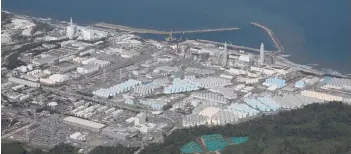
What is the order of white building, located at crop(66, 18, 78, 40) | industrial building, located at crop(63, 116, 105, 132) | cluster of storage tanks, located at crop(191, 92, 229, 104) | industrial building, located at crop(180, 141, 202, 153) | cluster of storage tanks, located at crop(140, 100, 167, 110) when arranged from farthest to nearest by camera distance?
white building, located at crop(66, 18, 78, 40) → cluster of storage tanks, located at crop(191, 92, 229, 104) → cluster of storage tanks, located at crop(140, 100, 167, 110) → industrial building, located at crop(63, 116, 105, 132) → industrial building, located at crop(180, 141, 202, 153)

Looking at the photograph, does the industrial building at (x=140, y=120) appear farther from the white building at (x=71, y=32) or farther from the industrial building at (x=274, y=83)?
the white building at (x=71, y=32)

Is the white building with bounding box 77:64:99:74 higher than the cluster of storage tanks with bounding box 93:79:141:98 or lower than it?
higher

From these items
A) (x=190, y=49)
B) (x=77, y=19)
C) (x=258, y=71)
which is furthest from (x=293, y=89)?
(x=77, y=19)

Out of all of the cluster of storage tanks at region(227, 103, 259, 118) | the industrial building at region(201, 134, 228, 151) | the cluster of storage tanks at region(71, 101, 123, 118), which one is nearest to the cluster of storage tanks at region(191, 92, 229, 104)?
the cluster of storage tanks at region(227, 103, 259, 118)

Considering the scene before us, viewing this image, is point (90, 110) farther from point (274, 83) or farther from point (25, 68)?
point (274, 83)

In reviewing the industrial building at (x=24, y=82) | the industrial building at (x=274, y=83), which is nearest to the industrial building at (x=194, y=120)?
the industrial building at (x=274, y=83)

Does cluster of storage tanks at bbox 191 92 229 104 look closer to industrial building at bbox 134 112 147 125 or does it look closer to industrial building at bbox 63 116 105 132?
industrial building at bbox 134 112 147 125
